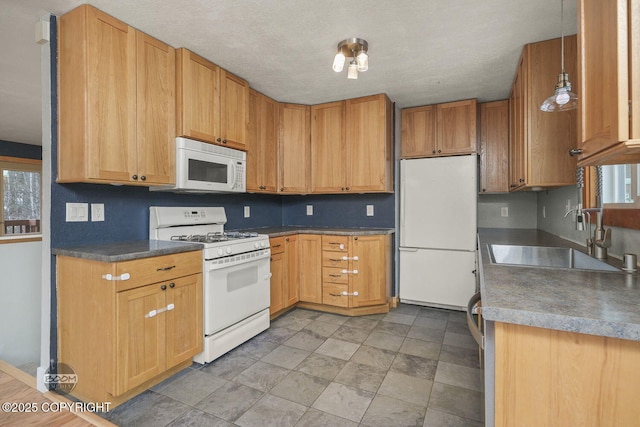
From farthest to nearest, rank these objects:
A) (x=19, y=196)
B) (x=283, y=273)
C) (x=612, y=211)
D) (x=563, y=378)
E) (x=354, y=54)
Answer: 1. (x=19, y=196)
2. (x=283, y=273)
3. (x=354, y=54)
4. (x=612, y=211)
5. (x=563, y=378)

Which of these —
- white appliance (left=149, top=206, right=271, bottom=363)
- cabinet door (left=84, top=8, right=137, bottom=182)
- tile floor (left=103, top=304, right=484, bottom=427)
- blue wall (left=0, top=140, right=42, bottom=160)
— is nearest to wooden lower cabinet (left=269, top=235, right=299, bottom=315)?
white appliance (left=149, top=206, right=271, bottom=363)

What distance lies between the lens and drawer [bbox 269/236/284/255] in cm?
297

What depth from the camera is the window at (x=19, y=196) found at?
16.5 feet

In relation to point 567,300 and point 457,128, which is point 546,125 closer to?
point 457,128

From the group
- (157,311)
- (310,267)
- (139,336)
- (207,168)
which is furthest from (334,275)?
(139,336)

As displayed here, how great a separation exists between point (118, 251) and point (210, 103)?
1348 mm

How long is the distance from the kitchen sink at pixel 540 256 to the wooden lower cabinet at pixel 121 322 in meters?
1.95

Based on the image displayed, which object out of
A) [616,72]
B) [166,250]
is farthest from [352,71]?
[166,250]

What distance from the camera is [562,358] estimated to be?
2.59 feet

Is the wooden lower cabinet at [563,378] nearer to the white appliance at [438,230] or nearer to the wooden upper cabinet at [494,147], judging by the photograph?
the white appliance at [438,230]

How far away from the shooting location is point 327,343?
2.54m

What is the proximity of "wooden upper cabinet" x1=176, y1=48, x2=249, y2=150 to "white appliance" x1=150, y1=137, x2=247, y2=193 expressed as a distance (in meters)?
0.07

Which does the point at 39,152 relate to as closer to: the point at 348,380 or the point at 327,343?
the point at 327,343

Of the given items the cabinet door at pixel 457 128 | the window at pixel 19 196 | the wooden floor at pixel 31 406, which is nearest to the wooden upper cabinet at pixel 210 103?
the wooden floor at pixel 31 406
